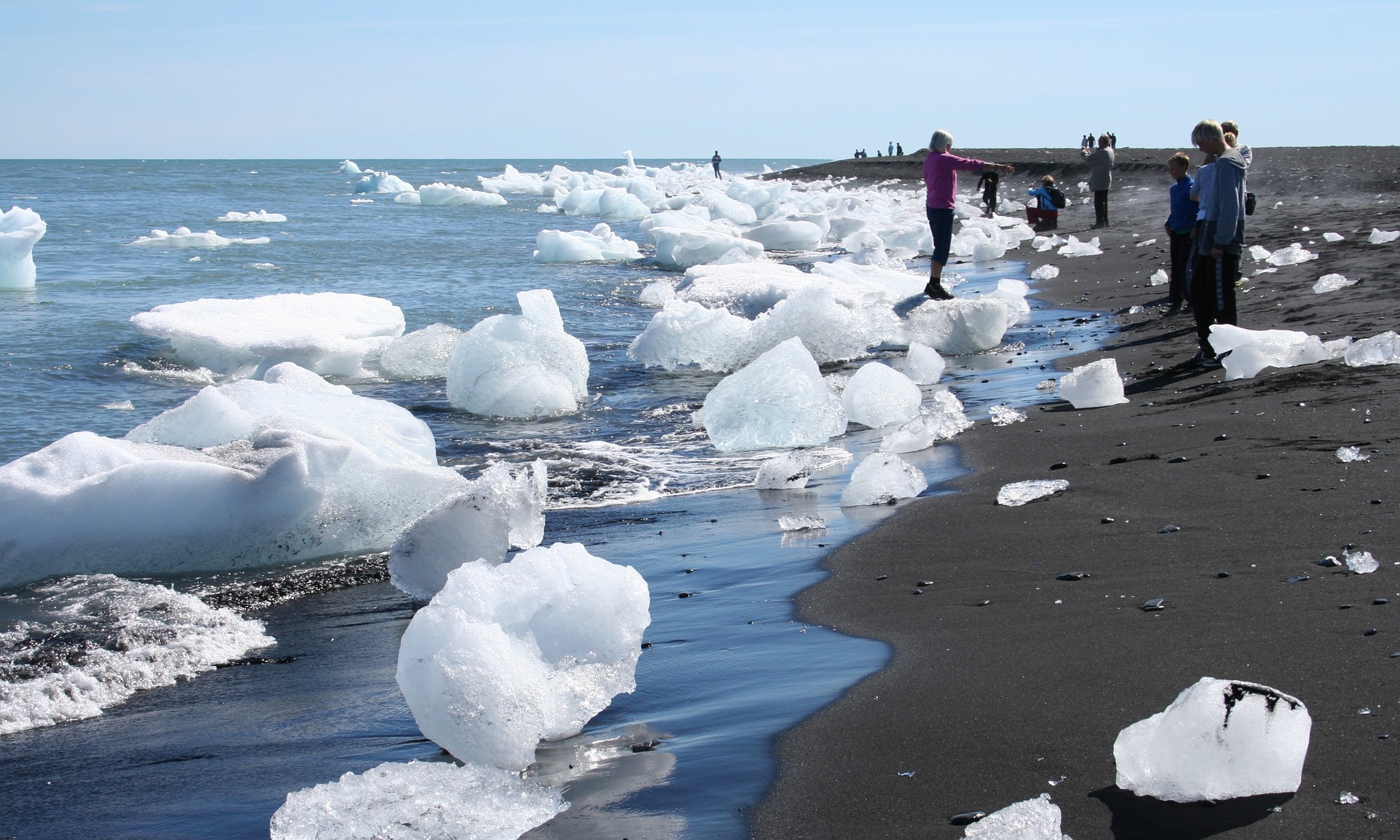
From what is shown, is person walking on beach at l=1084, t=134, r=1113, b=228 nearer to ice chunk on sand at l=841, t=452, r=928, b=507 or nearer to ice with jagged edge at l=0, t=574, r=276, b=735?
ice chunk on sand at l=841, t=452, r=928, b=507

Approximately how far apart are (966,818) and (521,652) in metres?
1.07

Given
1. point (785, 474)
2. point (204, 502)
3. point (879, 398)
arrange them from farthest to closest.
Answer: point (879, 398)
point (785, 474)
point (204, 502)

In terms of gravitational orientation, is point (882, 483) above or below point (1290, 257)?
below

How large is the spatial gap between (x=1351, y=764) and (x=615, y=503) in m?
3.73

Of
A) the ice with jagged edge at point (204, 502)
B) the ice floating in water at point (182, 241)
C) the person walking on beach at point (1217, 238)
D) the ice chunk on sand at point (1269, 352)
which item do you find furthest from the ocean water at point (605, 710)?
the ice floating in water at point (182, 241)

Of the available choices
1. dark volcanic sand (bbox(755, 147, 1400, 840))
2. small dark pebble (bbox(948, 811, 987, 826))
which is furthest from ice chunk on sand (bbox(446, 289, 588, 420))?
small dark pebble (bbox(948, 811, 987, 826))

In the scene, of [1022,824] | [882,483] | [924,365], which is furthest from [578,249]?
[1022,824]

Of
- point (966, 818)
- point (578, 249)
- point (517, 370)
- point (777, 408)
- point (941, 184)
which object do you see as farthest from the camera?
point (578, 249)

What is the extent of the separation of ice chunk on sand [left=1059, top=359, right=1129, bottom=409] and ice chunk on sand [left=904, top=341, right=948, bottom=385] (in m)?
1.79

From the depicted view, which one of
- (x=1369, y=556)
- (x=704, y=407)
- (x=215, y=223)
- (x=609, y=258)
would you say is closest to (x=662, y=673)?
(x=1369, y=556)

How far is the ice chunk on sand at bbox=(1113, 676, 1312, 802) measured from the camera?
6.35 feet

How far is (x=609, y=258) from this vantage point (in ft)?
70.8

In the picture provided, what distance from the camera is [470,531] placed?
369cm

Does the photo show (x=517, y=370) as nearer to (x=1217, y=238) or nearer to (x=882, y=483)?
(x=882, y=483)
